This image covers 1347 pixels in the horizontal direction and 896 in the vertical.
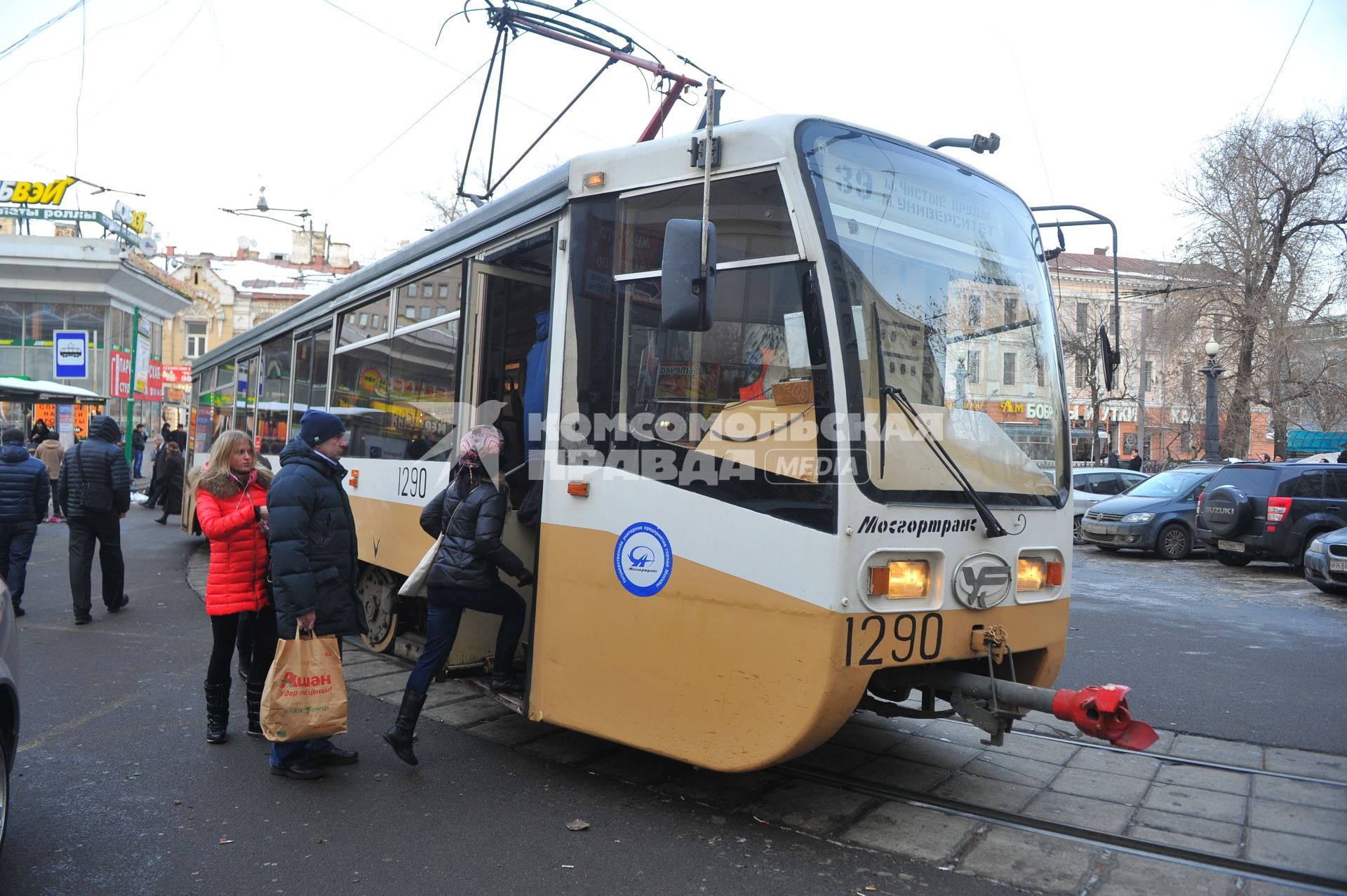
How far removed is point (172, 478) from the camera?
61.4ft

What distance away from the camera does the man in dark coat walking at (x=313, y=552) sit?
4797mm

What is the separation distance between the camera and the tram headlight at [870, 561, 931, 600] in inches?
161

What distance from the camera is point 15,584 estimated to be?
927 centimetres

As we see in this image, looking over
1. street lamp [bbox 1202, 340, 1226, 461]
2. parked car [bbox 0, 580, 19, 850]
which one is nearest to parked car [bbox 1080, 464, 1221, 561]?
street lamp [bbox 1202, 340, 1226, 461]

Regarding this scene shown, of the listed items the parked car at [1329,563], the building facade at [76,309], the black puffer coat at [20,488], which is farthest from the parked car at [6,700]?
the building facade at [76,309]

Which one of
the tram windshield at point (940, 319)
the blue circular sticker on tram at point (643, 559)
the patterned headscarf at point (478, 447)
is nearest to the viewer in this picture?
the tram windshield at point (940, 319)

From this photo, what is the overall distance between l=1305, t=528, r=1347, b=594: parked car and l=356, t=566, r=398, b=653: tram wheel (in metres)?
11.2

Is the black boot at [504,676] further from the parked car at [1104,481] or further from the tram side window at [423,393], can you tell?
the parked car at [1104,481]

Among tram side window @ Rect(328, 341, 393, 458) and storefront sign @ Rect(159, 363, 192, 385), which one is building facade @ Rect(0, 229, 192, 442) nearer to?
storefront sign @ Rect(159, 363, 192, 385)

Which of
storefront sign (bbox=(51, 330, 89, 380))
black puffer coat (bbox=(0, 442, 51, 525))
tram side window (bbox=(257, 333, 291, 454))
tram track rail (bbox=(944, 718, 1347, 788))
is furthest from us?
storefront sign (bbox=(51, 330, 89, 380))

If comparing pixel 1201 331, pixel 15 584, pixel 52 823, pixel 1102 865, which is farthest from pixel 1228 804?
pixel 1201 331

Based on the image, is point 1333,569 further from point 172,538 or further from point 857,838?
point 172,538

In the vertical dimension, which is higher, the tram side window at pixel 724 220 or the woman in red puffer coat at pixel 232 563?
the tram side window at pixel 724 220

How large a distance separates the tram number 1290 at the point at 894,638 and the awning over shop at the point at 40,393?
69.8 ft
